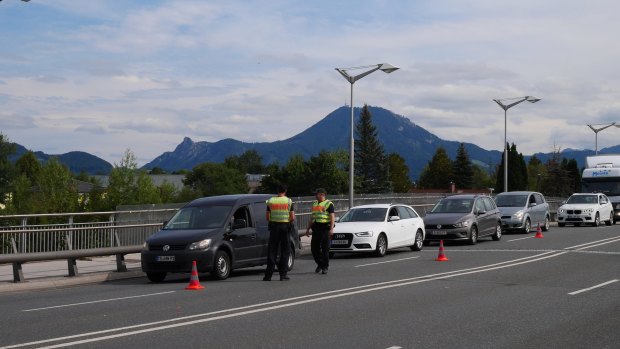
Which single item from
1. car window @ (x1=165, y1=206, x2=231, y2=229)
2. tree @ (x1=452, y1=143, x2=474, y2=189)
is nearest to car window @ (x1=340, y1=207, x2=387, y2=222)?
car window @ (x1=165, y1=206, x2=231, y2=229)

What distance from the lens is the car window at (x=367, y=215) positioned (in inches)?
939

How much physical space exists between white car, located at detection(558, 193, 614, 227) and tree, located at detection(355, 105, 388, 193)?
287 feet

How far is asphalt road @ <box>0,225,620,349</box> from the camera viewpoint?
941 centimetres

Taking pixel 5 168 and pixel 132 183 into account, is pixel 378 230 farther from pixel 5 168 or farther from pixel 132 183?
pixel 5 168

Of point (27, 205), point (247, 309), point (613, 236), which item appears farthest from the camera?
point (27, 205)

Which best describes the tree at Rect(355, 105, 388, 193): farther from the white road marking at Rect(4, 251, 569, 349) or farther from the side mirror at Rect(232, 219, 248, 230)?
the white road marking at Rect(4, 251, 569, 349)

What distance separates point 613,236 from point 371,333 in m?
23.8

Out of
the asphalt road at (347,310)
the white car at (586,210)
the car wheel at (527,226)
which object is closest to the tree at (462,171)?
the white car at (586,210)

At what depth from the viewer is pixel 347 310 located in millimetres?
11805

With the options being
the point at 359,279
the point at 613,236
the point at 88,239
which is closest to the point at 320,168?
the point at 613,236

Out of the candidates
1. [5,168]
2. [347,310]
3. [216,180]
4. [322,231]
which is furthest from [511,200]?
[216,180]

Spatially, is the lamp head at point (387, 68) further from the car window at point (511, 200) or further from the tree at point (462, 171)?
the tree at point (462, 171)

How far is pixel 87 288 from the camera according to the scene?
16.7 meters

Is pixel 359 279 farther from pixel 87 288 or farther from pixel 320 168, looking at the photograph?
pixel 320 168
